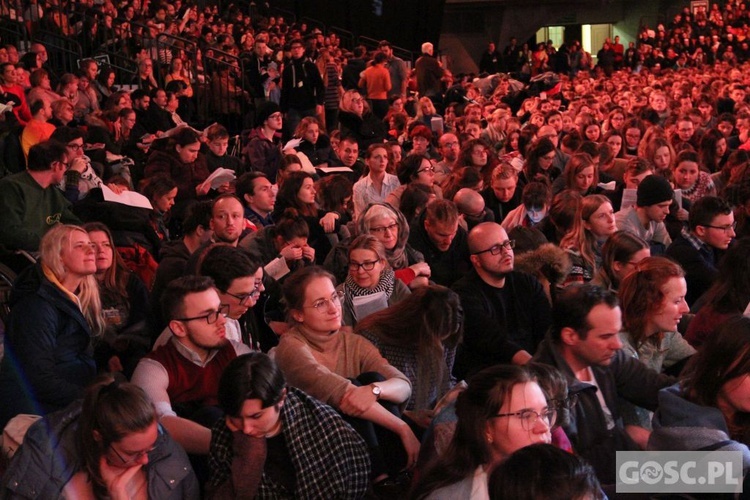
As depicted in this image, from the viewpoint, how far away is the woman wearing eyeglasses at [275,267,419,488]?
3789 mm

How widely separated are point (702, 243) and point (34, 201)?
3794 mm

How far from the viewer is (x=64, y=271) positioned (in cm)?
445

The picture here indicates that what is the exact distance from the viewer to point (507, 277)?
5.02 metres

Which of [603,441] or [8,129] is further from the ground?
[8,129]

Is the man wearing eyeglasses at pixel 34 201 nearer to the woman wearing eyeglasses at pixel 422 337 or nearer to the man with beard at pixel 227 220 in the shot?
the man with beard at pixel 227 220

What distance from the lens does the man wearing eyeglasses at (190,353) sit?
3910mm

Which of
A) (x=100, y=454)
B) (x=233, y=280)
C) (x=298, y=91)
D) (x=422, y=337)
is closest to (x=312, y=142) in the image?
(x=298, y=91)

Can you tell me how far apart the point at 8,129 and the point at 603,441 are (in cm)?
649

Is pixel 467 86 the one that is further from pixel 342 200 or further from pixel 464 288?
pixel 464 288

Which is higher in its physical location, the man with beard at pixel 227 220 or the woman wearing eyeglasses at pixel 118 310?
the man with beard at pixel 227 220

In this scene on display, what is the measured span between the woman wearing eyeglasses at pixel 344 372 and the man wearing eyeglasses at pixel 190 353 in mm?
260

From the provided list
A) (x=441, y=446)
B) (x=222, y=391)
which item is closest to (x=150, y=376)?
(x=222, y=391)

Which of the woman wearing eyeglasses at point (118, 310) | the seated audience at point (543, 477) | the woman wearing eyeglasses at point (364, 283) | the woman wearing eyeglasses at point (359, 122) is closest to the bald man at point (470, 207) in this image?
the woman wearing eyeglasses at point (364, 283)

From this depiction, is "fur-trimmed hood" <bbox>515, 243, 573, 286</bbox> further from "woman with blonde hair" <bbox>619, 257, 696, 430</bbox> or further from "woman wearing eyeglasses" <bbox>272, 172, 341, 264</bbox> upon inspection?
"woman wearing eyeglasses" <bbox>272, 172, 341, 264</bbox>
